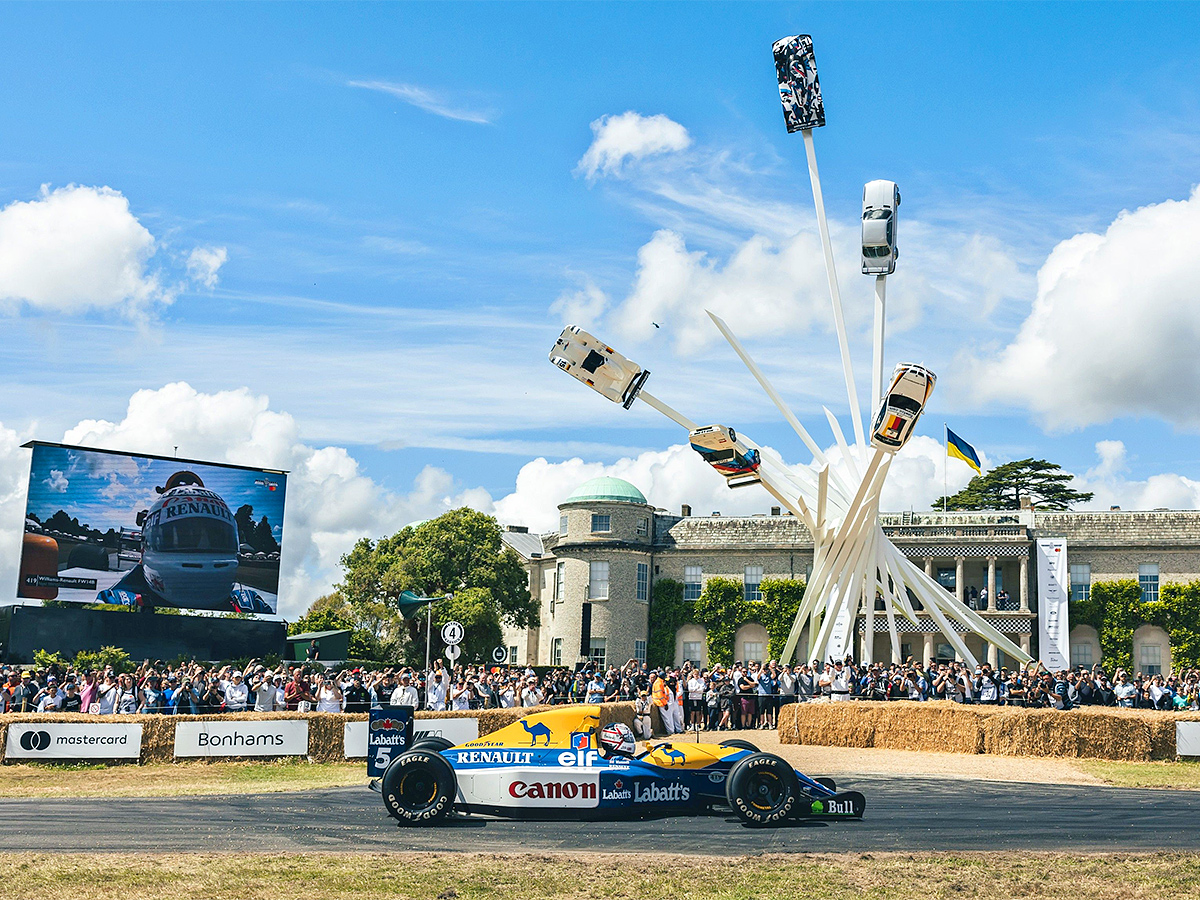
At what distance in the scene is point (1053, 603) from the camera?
208ft

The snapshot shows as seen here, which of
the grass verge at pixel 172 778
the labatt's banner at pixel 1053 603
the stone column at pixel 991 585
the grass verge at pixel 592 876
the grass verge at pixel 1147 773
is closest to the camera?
the grass verge at pixel 592 876

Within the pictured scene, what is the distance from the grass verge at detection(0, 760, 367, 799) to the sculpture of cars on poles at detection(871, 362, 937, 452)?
1981 cm

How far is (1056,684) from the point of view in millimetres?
31438

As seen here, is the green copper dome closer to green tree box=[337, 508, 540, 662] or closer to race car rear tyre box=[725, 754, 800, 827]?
green tree box=[337, 508, 540, 662]

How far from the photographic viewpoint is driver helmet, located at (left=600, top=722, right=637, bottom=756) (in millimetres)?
16625

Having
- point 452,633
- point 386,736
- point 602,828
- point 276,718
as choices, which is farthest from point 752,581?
point 602,828

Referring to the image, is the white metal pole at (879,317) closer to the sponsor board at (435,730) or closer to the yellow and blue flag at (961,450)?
the yellow and blue flag at (961,450)

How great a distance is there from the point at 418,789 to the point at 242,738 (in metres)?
10.7

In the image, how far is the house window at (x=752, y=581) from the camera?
223ft

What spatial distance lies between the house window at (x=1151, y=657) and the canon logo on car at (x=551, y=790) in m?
53.5

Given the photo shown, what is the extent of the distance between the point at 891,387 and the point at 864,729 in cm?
1210

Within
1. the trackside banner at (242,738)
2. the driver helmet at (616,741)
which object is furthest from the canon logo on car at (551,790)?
the trackside banner at (242,738)

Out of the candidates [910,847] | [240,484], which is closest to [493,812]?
[910,847]

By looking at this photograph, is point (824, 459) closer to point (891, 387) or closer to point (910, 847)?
point (891, 387)
